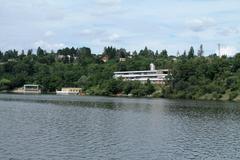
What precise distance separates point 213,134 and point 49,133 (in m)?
21.3

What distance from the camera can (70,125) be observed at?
72438 millimetres

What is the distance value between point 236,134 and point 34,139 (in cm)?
2659

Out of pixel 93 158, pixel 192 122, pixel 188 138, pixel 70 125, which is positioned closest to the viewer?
pixel 93 158

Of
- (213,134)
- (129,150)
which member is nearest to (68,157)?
(129,150)

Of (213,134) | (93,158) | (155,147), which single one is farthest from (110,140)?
(213,134)

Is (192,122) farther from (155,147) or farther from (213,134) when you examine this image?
(155,147)

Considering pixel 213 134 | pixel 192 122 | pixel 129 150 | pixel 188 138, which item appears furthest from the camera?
pixel 192 122

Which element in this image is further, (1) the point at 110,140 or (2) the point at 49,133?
(2) the point at 49,133

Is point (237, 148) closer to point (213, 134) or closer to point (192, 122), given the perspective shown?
point (213, 134)

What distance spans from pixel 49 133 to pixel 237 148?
23122 millimetres

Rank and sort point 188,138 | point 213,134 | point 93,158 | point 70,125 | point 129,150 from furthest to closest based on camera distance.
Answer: point 70,125 → point 213,134 → point 188,138 → point 129,150 → point 93,158

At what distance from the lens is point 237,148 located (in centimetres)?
5294

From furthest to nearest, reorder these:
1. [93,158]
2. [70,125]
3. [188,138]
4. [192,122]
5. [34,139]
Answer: [192,122], [70,125], [188,138], [34,139], [93,158]

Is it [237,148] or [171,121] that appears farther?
[171,121]
